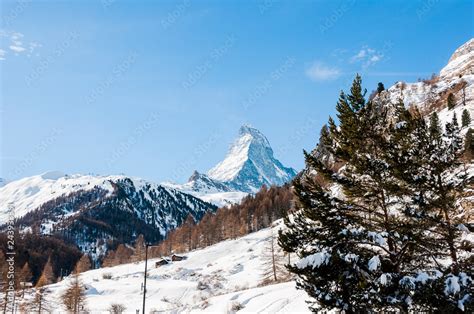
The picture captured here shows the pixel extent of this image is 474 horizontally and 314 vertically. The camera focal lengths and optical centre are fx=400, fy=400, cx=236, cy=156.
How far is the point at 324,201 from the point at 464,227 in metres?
5.32

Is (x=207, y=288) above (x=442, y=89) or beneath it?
beneath

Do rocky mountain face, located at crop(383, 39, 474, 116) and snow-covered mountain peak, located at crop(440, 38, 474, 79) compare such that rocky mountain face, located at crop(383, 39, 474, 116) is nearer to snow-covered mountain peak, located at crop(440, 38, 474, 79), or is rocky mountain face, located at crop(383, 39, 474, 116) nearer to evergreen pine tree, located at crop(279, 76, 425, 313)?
snow-covered mountain peak, located at crop(440, 38, 474, 79)

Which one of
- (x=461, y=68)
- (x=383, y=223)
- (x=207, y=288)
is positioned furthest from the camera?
(x=461, y=68)

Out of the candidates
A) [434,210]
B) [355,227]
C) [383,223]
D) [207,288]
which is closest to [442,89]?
[207,288]

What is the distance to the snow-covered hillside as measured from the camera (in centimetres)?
3544

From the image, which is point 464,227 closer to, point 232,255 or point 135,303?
point 135,303

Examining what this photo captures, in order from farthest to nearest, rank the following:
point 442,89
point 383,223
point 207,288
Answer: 1. point 442,89
2. point 207,288
3. point 383,223

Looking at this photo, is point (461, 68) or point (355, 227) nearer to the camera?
point (355, 227)

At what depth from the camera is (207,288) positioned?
69250mm

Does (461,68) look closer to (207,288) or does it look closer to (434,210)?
(207,288)

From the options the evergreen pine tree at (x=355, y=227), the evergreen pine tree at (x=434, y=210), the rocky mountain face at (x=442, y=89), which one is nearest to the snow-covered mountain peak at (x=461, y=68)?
the rocky mountain face at (x=442, y=89)

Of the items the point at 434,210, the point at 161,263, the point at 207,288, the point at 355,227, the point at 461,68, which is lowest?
the point at 207,288

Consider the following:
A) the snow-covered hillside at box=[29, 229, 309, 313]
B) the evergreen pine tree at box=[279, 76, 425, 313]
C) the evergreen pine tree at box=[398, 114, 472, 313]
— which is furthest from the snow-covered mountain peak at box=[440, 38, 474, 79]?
the evergreen pine tree at box=[279, 76, 425, 313]

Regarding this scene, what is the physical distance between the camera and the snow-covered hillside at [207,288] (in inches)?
1395
